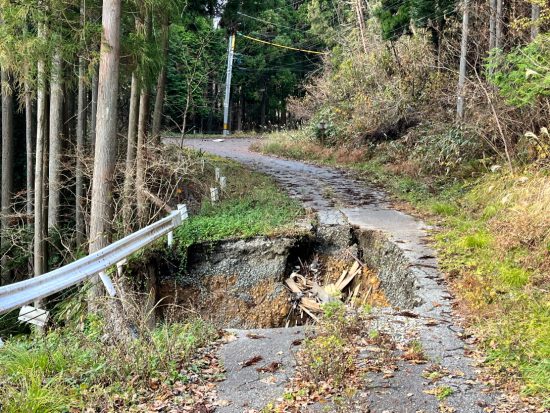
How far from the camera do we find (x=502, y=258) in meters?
7.06

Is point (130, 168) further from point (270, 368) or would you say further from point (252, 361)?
point (270, 368)

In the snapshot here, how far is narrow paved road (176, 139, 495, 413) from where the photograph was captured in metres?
4.06

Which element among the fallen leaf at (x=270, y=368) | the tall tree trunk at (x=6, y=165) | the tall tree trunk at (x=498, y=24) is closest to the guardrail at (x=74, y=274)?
the fallen leaf at (x=270, y=368)

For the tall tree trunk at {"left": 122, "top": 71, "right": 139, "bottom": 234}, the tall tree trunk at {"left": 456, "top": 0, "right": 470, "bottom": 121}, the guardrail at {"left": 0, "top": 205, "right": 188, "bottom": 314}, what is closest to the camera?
the guardrail at {"left": 0, "top": 205, "right": 188, "bottom": 314}

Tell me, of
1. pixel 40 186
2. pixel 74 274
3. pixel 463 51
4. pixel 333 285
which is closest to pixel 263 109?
pixel 463 51

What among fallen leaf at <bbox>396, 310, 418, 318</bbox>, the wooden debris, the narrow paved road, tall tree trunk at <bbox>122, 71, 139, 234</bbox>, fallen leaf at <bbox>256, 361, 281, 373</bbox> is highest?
tall tree trunk at <bbox>122, 71, 139, 234</bbox>

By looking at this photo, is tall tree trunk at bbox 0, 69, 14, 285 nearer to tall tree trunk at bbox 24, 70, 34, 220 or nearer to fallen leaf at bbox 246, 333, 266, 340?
tall tree trunk at bbox 24, 70, 34, 220

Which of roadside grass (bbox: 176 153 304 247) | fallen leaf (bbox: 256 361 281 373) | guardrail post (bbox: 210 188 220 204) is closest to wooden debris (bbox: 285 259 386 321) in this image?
roadside grass (bbox: 176 153 304 247)

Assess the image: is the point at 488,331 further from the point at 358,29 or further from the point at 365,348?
the point at 358,29

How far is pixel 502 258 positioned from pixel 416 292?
134cm

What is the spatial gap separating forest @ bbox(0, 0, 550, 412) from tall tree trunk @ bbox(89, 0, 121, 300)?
30mm

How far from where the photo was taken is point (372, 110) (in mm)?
18656

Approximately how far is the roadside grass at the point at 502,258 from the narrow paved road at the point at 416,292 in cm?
27

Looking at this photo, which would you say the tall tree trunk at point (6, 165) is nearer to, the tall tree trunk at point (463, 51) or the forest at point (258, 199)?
the forest at point (258, 199)
